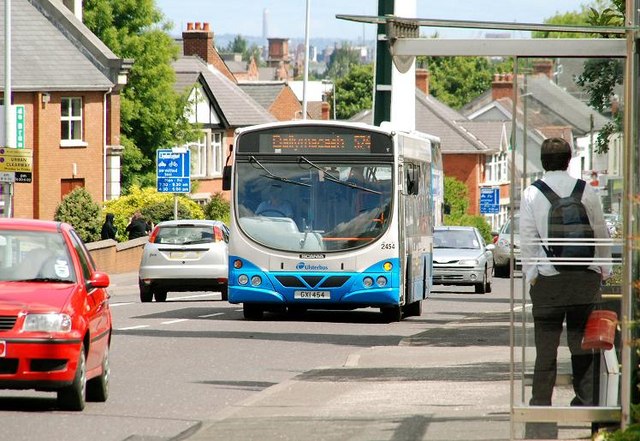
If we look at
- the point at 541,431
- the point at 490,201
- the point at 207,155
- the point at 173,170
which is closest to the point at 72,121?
the point at 173,170

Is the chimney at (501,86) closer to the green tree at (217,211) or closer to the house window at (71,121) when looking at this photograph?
the green tree at (217,211)

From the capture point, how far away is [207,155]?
79.8 m

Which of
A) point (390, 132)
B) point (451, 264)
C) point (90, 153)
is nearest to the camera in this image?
point (390, 132)

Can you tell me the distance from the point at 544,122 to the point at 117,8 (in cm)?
6291

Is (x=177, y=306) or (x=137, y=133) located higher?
(x=137, y=133)

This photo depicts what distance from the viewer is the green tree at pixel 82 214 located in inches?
2013

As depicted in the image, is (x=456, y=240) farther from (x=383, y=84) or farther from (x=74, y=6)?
(x=74, y=6)

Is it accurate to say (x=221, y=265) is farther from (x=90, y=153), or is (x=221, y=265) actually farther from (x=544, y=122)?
(x=90, y=153)

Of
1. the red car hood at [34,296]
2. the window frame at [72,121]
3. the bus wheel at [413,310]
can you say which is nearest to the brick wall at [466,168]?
the window frame at [72,121]

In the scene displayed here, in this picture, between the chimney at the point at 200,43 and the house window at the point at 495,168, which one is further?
the house window at the point at 495,168

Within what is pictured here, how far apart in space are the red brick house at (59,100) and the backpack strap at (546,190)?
46.9m

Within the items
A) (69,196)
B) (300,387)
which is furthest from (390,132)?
(69,196)

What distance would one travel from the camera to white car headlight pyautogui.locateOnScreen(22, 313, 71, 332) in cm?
1191

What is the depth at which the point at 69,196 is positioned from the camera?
2053 inches
